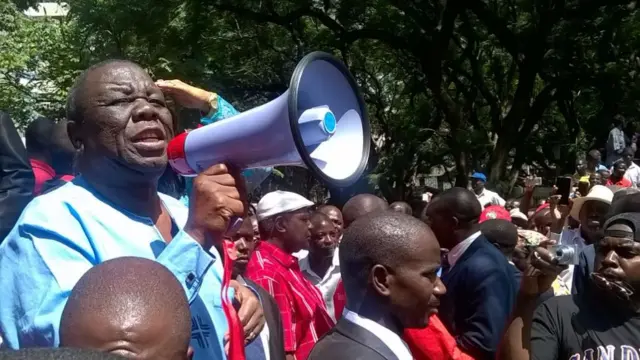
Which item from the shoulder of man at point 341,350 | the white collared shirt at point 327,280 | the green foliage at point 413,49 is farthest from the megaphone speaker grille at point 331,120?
the green foliage at point 413,49

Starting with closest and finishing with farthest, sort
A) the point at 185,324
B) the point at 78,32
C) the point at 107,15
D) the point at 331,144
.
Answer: the point at 185,324 → the point at 331,144 → the point at 107,15 → the point at 78,32

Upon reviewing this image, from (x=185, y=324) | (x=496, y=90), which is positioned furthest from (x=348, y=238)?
(x=496, y=90)

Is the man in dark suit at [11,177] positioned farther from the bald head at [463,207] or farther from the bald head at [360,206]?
the bald head at [360,206]

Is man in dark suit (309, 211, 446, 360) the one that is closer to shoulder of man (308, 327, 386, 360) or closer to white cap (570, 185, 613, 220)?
shoulder of man (308, 327, 386, 360)

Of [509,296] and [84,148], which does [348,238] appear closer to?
[84,148]

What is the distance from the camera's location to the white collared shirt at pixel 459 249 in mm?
4438

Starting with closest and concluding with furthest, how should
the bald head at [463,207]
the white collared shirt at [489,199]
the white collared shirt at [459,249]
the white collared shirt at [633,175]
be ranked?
the white collared shirt at [459,249]
the bald head at [463,207]
the white collared shirt at [489,199]
the white collared shirt at [633,175]

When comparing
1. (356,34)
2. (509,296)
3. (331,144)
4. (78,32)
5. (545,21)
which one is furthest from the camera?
(356,34)

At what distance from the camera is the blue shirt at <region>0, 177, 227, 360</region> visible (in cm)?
186

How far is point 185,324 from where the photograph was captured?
5.00 feet

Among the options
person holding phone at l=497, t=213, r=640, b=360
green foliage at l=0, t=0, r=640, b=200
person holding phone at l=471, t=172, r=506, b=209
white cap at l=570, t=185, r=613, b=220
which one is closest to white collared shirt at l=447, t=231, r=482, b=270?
person holding phone at l=497, t=213, r=640, b=360

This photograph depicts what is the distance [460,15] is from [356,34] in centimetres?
240

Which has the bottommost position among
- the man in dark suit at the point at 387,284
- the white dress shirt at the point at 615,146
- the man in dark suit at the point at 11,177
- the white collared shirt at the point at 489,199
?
the white collared shirt at the point at 489,199

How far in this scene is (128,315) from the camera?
1433mm
